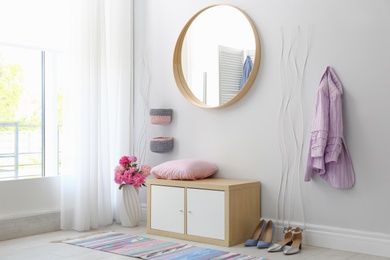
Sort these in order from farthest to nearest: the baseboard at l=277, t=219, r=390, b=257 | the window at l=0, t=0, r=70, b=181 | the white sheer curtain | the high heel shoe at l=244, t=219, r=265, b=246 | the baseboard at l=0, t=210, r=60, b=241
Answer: the white sheer curtain < the window at l=0, t=0, r=70, b=181 < the baseboard at l=0, t=210, r=60, b=241 < the high heel shoe at l=244, t=219, r=265, b=246 < the baseboard at l=277, t=219, r=390, b=257

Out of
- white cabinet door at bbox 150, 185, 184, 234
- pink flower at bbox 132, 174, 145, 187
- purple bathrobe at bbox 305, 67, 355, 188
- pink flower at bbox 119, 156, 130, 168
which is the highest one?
purple bathrobe at bbox 305, 67, 355, 188

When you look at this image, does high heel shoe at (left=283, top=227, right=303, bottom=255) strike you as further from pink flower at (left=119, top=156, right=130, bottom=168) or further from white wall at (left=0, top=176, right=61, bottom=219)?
white wall at (left=0, top=176, right=61, bottom=219)

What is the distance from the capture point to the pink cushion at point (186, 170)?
384cm

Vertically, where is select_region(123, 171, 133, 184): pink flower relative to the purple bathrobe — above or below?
below

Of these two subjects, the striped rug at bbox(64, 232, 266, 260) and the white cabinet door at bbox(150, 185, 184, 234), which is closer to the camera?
the striped rug at bbox(64, 232, 266, 260)

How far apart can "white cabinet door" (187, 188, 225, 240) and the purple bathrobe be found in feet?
2.34

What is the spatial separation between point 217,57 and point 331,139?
119cm

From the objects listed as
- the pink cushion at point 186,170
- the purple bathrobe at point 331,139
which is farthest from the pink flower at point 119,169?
the purple bathrobe at point 331,139

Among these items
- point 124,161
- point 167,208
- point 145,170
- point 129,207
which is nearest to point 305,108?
point 167,208

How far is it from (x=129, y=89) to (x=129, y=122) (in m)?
0.29

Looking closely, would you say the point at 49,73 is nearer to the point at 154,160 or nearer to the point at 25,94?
the point at 25,94

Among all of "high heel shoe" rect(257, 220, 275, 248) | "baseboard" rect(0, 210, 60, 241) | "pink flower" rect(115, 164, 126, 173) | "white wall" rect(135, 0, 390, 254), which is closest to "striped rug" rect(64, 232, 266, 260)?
"high heel shoe" rect(257, 220, 275, 248)

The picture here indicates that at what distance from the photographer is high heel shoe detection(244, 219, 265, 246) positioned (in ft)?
11.7

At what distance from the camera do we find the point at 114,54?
14.8 ft
